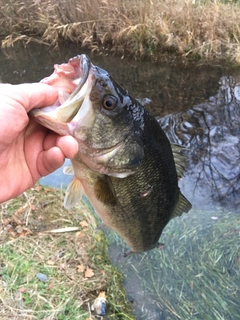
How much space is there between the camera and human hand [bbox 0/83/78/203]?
176 centimetres

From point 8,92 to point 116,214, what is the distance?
3.19 feet

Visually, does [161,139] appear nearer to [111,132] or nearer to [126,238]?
[111,132]

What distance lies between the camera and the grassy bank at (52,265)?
130 inches

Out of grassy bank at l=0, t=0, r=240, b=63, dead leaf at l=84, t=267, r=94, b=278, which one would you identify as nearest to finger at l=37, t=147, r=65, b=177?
dead leaf at l=84, t=267, r=94, b=278

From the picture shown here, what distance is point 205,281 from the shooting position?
12.3 ft

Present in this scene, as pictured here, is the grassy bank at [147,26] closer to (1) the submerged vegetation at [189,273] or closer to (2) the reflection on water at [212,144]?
(2) the reflection on water at [212,144]

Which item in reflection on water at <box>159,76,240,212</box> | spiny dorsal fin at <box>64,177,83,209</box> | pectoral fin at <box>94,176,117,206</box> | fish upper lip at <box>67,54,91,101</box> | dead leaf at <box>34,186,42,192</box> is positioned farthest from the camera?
reflection on water at <box>159,76,240,212</box>

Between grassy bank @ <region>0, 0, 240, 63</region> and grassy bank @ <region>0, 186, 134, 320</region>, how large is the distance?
19.3 ft

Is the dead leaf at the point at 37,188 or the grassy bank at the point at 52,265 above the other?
the grassy bank at the point at 52,265

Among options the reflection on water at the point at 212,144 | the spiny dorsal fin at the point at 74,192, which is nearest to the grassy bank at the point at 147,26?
the reflection on water at the point at 212,144

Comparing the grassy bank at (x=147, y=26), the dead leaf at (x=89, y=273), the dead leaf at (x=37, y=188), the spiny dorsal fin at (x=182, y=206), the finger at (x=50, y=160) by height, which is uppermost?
the finger at (x=50, y=160)

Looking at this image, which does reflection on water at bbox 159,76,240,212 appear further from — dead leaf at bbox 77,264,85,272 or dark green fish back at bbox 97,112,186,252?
dark green fish back at bbox 97,112,186,252

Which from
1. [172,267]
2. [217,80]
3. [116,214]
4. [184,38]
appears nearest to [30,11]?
[184,38]

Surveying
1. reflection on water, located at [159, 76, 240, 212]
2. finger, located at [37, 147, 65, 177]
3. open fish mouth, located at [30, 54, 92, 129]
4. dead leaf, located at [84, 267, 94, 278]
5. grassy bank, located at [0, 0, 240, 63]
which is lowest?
reflection on water, located at [159, 76, 240, 212]
